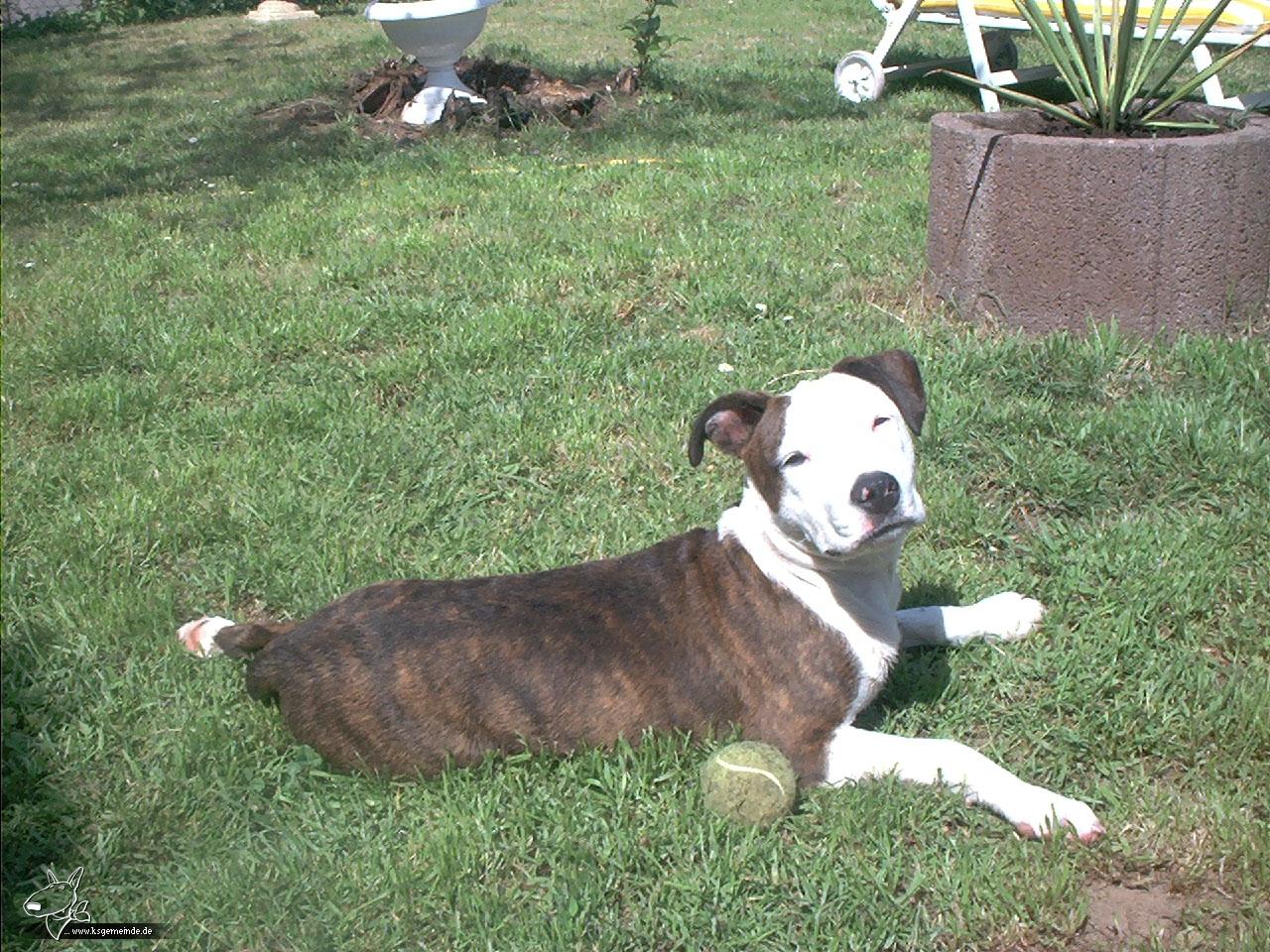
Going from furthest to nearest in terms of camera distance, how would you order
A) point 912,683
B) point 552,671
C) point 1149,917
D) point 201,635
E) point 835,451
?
point 201,635 → point 912,683 → point 552,671 → point 835,451 → point 1149,917

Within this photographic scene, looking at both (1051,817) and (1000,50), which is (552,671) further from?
(1000,50)

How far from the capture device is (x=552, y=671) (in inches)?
120

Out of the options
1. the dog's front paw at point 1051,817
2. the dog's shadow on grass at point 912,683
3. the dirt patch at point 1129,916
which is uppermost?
the dog's front paw at point 1051,817

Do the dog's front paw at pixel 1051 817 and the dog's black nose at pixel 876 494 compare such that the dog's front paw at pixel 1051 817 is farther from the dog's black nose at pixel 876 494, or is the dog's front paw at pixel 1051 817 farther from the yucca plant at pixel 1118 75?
the yucca plant at pixel 1118 75

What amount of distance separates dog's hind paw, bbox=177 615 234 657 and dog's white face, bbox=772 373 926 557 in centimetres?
169

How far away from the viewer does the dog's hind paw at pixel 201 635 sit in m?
3.62

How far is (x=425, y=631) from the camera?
3.08 metres

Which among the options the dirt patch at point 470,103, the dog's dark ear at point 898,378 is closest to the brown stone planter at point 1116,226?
the dog's dark ear at point 898,378

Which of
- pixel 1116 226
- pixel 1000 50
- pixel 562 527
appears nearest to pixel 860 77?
pixel 1000 50

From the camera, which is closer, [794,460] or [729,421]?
[794,460]

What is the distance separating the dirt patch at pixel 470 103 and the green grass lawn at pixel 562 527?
1057 millimetres

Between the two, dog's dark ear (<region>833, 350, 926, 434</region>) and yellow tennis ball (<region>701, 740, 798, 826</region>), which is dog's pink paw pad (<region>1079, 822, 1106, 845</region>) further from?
dog's dark ear (<region>833, 350, 926, 434</region>)

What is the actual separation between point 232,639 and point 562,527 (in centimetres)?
125

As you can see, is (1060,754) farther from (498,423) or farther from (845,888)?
(498,423)
